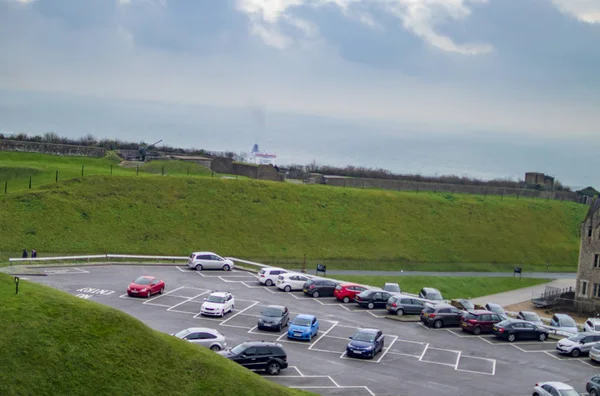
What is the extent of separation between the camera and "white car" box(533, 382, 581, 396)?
26.9 metres

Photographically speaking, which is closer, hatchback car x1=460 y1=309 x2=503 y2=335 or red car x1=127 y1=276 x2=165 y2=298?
hatchback car x1=460 y1=309 x2=503 y2=335

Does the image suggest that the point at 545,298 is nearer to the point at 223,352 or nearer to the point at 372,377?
the point at 372,377

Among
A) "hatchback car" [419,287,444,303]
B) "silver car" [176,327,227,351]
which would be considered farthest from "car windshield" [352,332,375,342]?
"hatchback car" [419,287,444,303]

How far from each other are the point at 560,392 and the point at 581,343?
37.9 feet

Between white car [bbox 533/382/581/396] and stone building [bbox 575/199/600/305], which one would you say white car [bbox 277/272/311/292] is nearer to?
white car [bbox 533/382/581/396]

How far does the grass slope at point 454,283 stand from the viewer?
187 feet

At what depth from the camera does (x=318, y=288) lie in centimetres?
4631

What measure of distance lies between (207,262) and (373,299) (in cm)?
1455

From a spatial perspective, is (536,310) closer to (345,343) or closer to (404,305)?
(404,305)

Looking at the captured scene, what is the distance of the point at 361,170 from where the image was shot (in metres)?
109

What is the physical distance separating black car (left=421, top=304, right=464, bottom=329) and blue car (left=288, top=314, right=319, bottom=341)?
8.79 meters

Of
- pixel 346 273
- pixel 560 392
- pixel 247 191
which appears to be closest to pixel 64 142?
pixel 247 191

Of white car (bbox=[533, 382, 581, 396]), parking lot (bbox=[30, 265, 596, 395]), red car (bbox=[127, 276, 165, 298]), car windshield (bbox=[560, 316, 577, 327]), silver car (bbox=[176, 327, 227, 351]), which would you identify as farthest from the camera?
car windshield (bbox=[560, 316, 577, 327])

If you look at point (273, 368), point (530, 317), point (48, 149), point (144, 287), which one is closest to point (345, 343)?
point (273, 368)
